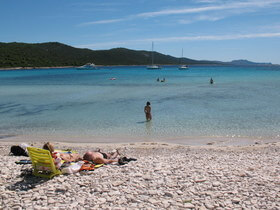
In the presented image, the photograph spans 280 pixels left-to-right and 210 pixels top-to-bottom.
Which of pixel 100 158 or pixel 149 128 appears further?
pixel 149 128

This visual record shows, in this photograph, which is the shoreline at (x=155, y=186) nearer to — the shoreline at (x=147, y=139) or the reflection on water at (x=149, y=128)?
the shoreline at (x=147, y=139)

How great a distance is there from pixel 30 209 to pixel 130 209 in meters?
2.05

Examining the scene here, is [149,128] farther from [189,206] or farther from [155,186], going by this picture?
[189,206]

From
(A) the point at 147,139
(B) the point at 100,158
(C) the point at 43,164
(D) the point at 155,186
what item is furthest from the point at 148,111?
(D) the point at 155,186

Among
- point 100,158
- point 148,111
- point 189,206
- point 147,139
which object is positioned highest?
point 148,111

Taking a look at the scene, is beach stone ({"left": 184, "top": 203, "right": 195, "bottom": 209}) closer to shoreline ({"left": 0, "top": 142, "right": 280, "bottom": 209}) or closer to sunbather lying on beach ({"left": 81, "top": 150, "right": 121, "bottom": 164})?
shoreline ({"left": 0, "top": 142, "right": 280, "bottom": 209})

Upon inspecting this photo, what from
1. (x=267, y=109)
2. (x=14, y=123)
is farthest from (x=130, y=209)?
(x=267, y=109)

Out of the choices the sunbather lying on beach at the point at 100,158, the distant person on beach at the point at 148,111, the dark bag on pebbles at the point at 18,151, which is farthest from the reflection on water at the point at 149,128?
the dark bag on pebbles at the point at 18,151

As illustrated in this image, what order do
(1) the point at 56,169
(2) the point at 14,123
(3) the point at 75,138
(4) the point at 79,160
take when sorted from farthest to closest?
(2) the point at 14,123, (3) the point at 75,138, (4) the point at 79,160, (1) the point at 56,169

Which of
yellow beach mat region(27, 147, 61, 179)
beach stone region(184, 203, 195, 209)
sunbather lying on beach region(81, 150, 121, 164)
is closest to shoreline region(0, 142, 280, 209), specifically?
beach stone region(184, 203, 195, 209)

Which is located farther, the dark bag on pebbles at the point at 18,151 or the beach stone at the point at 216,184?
the dark bag on pebbles at the point at 18,151

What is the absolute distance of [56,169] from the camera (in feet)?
27.4

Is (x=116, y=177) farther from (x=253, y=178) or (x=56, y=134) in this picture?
(x=56, y=134)

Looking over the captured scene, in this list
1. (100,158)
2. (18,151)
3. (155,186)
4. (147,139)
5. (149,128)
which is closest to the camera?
(155,186)
